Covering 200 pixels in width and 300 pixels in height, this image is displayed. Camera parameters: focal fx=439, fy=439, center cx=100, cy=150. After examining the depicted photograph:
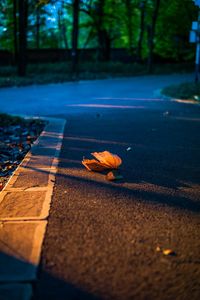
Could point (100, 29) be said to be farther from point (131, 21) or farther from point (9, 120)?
point (9, 120)

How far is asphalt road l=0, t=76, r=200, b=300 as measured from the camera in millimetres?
2982

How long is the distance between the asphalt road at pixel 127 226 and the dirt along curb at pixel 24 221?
3.7 inches

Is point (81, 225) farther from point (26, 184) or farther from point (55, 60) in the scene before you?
point (55, 60)

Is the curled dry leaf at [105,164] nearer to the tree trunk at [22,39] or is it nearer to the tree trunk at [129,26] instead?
the tree trunk at [22,39]

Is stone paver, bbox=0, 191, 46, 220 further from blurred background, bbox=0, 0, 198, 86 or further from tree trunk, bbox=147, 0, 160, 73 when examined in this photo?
tree trunk, bbox=147, 0, 160, 73

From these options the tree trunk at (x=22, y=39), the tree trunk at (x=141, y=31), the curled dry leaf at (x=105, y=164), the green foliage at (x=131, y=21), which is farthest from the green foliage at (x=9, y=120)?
the tree trunk at (x=141, y=31)

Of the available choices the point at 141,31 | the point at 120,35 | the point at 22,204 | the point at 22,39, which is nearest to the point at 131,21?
the point at 141,31

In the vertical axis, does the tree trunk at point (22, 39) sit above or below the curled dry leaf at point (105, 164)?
above

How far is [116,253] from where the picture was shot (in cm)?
340

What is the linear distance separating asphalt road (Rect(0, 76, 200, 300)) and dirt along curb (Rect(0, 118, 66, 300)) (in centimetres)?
10

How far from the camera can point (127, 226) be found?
3.92 meters

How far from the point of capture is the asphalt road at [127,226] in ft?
9.78

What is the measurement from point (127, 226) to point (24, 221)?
956mm

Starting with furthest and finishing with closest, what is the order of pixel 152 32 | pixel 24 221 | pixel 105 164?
pixel 152 32
pixel 105 164
pixel 24 221
